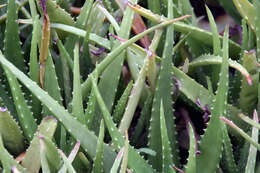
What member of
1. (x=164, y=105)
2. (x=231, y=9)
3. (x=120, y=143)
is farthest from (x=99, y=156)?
(x=231, y=9)

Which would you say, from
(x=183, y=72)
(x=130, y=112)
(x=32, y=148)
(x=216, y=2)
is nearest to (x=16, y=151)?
(x=32, y=148)

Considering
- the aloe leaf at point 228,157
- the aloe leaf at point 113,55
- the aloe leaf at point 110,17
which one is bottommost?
the aloe leaf at point 228,157

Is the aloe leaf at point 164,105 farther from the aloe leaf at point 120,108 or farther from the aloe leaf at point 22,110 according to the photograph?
the aloe leaf at point 22,110

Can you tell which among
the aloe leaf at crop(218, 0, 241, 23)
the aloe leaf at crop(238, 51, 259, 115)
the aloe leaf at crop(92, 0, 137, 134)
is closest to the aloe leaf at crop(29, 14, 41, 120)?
the aloe leaf at crop(92, 0, 137, 134)

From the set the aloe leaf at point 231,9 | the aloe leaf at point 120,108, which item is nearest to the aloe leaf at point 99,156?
the aloe leaf at point 120,108

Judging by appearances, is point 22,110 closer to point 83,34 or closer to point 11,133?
point 11,133

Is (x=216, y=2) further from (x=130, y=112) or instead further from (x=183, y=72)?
(x=130, y=112)
